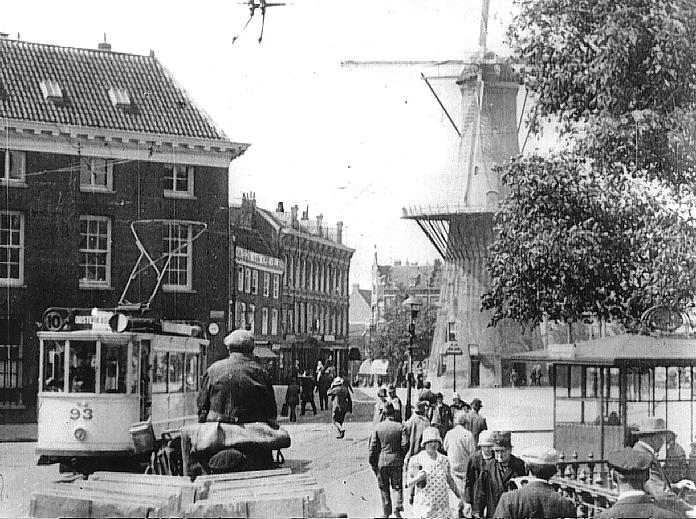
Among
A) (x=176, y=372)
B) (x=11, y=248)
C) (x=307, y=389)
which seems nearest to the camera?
(x=11, y=248)

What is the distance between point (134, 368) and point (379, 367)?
3.51m

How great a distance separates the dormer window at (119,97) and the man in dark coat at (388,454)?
557cm

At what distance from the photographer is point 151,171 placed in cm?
1291

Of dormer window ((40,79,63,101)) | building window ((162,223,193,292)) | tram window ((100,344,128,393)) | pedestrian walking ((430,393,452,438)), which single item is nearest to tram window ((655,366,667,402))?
pedestrian walking ((430,393,452,438))

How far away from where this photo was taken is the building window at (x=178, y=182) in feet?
41.0

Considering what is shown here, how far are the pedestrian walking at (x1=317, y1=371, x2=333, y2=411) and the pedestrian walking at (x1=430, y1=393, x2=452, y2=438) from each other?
5.89 ft

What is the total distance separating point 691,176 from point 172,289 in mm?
5509

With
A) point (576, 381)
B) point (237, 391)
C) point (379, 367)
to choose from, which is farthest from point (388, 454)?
point (379, 367)

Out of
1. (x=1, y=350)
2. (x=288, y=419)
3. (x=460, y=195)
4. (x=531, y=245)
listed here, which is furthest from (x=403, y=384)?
(x=1, y=350)

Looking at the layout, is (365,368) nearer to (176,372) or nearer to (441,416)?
(441,416)

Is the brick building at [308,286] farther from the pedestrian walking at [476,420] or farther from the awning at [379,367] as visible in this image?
the pedestrian walking at [476,420]

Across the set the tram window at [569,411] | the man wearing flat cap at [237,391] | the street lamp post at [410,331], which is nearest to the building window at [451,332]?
the street lamp post at [410,331]

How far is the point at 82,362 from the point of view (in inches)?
420

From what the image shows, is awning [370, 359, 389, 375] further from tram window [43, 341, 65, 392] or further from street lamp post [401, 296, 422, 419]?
tram window [43, 341, 65, 392]
